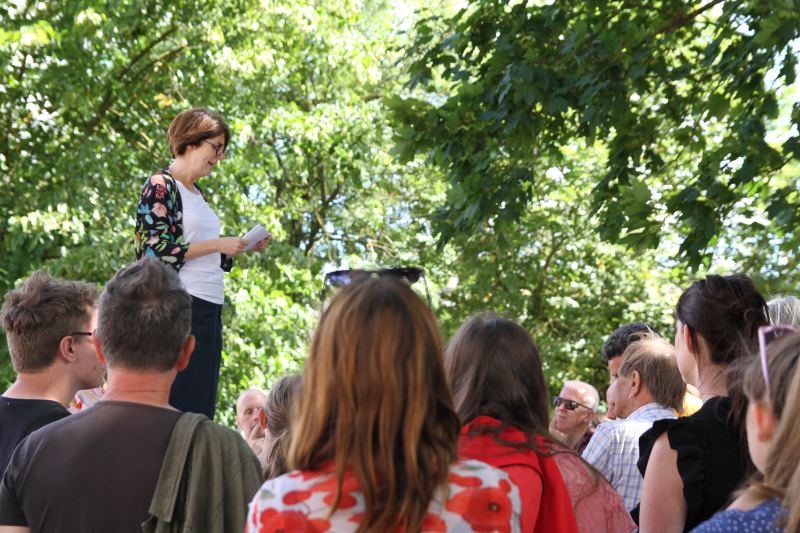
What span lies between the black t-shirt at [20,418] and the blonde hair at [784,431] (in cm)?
190

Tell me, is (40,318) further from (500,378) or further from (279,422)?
(500,378)

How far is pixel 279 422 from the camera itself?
2883mm

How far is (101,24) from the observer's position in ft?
28.1

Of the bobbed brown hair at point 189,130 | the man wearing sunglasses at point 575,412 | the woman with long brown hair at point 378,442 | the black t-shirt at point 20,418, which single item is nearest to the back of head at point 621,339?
the man wearing sunglasses at point 575,412

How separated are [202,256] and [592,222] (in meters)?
11.8

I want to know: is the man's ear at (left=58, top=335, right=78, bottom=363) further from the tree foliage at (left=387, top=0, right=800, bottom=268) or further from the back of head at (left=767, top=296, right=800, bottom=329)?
the tree foliage at (left=387, top=0, right=800, bottom=268)

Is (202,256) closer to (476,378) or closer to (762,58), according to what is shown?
(476,378)

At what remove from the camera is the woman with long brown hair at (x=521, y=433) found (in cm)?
182

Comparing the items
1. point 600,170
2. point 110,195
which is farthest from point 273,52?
point 600,170

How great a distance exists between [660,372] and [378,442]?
2095mm

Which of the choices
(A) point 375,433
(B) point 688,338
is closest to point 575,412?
(B) point 688,338

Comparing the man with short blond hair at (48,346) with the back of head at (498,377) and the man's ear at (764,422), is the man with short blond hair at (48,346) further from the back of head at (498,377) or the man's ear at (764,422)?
the man's ear at (764,422)

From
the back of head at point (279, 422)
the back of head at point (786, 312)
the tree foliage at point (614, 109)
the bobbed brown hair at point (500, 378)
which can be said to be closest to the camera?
the bobbed brown hair at point (500, 378)

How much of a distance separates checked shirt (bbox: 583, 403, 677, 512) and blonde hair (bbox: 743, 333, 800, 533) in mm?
1468
